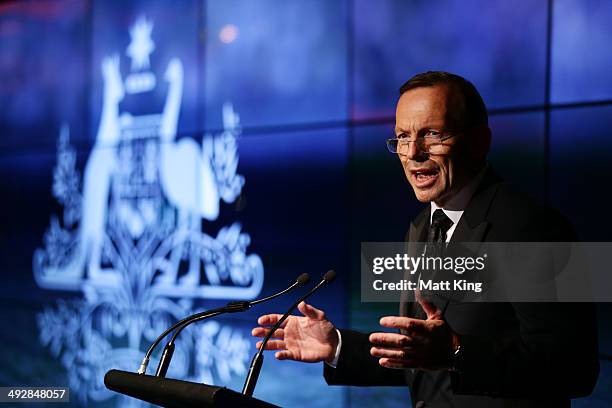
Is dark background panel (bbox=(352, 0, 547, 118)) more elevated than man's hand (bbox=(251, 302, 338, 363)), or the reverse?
dark background panel (bbox=(352, 0, 547, 118))

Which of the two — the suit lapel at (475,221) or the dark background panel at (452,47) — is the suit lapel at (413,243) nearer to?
the suit lapel at (475,221)

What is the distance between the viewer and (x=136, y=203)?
4.02 m

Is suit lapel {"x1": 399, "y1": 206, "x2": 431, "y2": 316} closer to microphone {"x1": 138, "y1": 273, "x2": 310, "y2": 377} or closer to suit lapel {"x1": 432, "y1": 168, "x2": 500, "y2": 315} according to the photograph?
suit lapel {"x1": 432, "y1": 168, "x2": 500, "y2": 315}

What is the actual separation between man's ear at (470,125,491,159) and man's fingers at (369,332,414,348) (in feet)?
2.08

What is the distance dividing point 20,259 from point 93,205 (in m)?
0.75

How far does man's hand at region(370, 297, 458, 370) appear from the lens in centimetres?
138

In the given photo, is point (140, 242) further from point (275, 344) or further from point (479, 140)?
point (479, 140)

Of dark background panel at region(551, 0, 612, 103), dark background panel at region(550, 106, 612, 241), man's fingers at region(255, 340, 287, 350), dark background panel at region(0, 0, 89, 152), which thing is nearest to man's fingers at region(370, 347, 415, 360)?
man's fingers at region(255, 340, 287, 350)

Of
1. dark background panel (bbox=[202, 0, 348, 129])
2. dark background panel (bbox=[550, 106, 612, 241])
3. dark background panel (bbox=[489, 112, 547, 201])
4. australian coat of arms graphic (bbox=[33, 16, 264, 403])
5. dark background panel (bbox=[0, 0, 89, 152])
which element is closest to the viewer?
dark background panel (bbox=[550, 106, 612, 241])

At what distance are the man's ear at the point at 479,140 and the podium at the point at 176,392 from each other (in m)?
0.83

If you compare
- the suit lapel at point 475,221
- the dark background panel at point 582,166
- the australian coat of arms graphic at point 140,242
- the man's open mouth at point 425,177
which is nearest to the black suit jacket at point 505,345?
the suit lapel at point 475,221

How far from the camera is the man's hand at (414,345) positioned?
1.38 metres

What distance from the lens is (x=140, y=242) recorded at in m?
3.96

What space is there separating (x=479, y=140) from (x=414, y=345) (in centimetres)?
65
